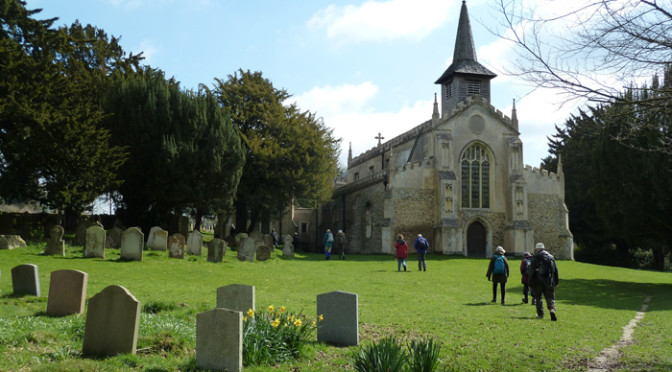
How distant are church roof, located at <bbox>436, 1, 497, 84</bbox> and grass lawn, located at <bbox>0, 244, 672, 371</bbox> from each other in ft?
84.8

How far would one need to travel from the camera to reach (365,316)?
12.1 m

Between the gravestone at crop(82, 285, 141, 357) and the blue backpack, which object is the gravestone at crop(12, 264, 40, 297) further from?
the blue backpack

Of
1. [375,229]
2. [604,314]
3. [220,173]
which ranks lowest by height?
[604,314]

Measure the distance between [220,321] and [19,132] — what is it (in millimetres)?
19846

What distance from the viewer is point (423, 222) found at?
40656 mm

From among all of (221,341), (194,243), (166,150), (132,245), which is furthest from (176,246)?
(221,341)

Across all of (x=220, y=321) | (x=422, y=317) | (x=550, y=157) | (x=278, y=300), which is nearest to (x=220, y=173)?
(x=278, y=300)

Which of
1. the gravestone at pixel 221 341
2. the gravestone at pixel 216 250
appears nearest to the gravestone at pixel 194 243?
the gravestone at pixel 216 250

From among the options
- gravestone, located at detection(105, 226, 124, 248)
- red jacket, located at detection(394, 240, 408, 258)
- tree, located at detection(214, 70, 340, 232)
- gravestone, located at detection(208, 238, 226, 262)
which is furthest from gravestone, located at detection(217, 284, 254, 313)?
tree, located at detection(214, 70, 340, 232)

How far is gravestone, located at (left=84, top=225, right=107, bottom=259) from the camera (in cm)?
1969

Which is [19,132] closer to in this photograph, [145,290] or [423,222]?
[145,290]

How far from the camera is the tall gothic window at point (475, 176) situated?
42.2 metres

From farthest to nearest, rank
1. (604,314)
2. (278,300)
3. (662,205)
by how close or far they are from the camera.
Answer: (662,205)
(604,314)
(278,300)

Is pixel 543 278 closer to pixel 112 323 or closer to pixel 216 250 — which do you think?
pixel 112 323
